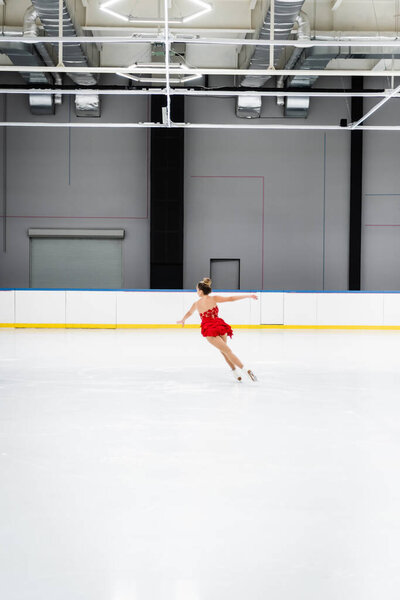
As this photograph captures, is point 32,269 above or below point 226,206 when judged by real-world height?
below

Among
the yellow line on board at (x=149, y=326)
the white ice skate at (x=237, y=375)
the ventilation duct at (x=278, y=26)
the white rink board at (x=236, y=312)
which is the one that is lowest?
the yellow line on board at (x=149, y=326)

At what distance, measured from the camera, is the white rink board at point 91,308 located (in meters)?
17.5

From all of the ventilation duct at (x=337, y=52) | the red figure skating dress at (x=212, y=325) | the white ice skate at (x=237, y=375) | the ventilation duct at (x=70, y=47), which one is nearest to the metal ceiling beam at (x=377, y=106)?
the ventilation duct at (x=337, y=52)

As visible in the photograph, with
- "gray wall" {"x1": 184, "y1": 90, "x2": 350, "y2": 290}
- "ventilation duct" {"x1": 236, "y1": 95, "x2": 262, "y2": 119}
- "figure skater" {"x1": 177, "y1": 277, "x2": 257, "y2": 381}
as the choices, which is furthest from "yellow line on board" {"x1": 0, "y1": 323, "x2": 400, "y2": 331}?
"figure skater" {"x1": 177, "y1": 277, "x2": 257, "y2": 381}

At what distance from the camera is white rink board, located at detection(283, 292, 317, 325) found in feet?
58.4

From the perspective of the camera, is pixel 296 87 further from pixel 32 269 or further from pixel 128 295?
pixel 32 269

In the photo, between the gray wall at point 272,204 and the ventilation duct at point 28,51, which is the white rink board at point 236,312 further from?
the ventilation duct at point 28,51

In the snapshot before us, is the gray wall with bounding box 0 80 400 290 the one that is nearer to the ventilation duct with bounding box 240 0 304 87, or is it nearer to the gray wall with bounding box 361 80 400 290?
the gray wall with bounding box 361 80 400 290

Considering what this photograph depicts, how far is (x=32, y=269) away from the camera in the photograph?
1959 cm

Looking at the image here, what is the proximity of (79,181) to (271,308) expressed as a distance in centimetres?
789

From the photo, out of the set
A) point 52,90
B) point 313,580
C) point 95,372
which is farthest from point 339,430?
point 52,90

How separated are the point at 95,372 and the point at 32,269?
11.4 m

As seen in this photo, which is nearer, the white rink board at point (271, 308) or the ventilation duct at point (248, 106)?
the white rink board at point (271, 308)

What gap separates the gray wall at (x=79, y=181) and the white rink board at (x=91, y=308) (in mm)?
2326
